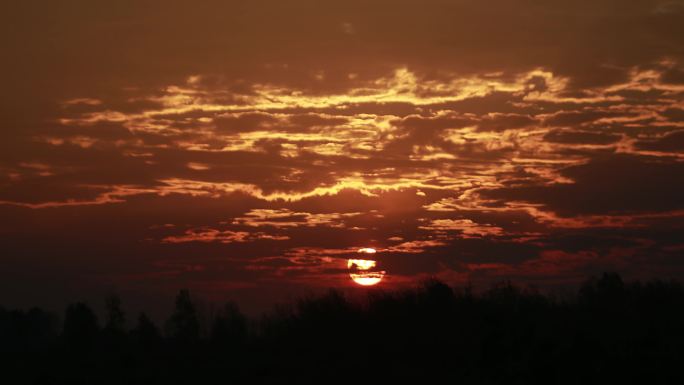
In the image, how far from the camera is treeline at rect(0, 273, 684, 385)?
25.0 m

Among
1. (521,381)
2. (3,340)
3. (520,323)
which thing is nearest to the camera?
(521,381)

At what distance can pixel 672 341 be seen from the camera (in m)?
26.5

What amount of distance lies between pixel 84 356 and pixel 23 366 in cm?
325

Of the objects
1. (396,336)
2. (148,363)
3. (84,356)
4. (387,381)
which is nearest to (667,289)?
(396,336)

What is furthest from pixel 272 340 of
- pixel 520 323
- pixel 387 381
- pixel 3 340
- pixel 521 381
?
pixel 3 340

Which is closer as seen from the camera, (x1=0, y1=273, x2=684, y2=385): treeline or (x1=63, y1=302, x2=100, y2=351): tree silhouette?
(x1=0, y1=273, x2=684, y2=385): treeline

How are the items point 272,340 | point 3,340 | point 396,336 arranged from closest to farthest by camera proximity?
point 396,336, point 272,340, point 3,340

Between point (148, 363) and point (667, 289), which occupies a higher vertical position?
point (667, 289)

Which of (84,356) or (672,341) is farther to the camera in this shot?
(84,356)

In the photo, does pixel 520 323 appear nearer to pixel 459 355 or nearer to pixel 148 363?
pixel 459 355

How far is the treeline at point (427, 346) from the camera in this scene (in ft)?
82.1

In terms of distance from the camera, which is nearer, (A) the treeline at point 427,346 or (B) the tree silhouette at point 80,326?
(A) the treeline at point 427,346

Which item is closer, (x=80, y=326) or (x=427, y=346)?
(x=427, y=346)

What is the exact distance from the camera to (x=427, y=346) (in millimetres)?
32594
